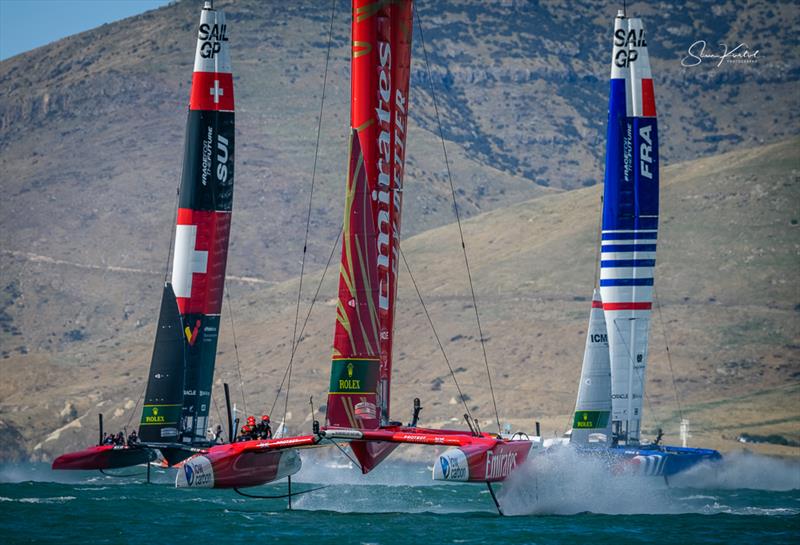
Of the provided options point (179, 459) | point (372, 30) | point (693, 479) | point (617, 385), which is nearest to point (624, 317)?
point (617, 385)

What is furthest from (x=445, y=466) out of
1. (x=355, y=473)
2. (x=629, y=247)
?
(x=355, y=473)

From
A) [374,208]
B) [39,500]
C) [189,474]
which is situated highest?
[374,208]

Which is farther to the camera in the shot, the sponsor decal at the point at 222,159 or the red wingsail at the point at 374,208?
the sponsor decal at the point at 222,159

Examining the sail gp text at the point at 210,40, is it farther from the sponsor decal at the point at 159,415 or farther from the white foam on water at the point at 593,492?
the white foam on water at the point at 593,492

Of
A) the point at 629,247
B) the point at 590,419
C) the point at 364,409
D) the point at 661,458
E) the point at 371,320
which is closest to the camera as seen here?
the point at 364,409

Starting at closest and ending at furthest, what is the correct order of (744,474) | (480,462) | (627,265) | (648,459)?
(480,462) < (648,459) < (627,265) < (744,474)

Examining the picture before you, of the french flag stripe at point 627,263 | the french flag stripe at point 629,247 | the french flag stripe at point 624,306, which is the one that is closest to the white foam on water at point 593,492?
the french flag stripe at point 624,306

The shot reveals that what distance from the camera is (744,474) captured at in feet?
212

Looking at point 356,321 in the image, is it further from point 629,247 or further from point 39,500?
point 629,247

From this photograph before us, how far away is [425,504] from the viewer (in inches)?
1903

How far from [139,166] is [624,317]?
125609mm

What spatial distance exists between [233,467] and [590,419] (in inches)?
679

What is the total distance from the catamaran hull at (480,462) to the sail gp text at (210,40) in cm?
2193

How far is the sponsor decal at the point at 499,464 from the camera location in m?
34.3
